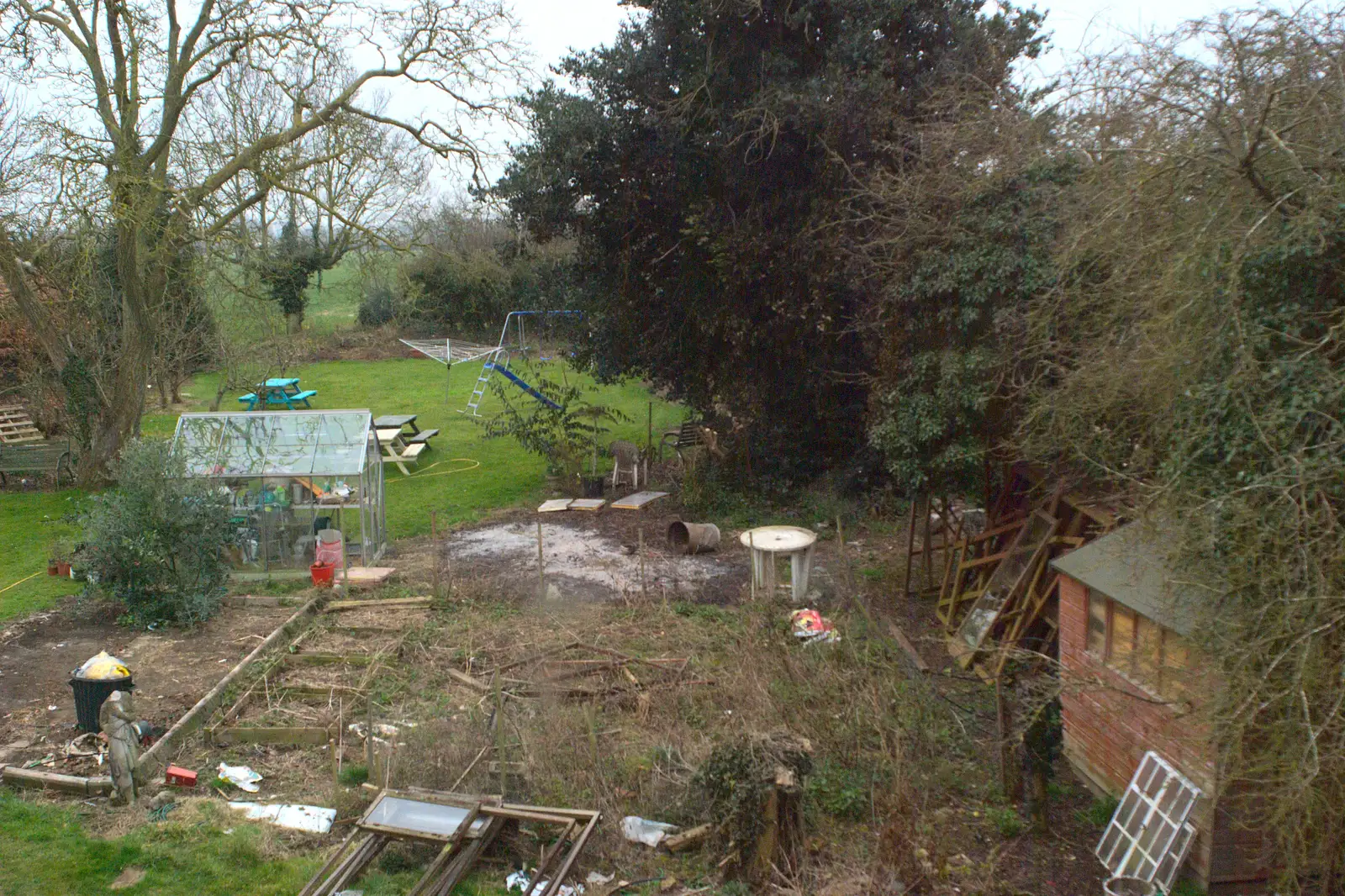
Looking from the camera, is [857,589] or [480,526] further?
[480,526]

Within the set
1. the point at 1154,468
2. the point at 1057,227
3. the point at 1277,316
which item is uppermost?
the point at 1057,227

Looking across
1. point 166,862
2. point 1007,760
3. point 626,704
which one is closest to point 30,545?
point 166,862

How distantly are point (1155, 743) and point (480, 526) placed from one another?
12.4 metres

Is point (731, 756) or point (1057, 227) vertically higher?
point (1057, 227)

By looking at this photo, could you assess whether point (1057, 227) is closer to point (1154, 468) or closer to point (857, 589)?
point (1154, 468)

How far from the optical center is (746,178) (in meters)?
16.9

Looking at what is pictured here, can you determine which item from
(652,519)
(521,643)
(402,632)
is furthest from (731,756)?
(652,519)

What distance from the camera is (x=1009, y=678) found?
976 cm

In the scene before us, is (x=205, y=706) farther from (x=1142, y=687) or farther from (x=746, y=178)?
Answer: (x=746, y=178)

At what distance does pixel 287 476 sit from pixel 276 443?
0.94 metres

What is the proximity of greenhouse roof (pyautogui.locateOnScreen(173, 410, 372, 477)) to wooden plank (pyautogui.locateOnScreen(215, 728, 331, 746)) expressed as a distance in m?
5.68

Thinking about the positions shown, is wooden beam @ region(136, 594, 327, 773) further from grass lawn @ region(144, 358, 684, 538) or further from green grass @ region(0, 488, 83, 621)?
grass lawn @ region(144, 358, 684, 538)

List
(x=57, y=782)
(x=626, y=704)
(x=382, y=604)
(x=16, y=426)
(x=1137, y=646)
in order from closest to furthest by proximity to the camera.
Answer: (x=1137, y=646), (x=57, y=782), (x=626, y=704), (x=382, y=604), (x=16, y=426)

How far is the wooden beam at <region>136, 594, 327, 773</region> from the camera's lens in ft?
29.1
